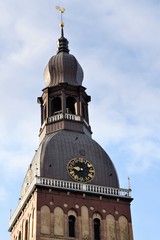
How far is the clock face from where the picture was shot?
69.1m

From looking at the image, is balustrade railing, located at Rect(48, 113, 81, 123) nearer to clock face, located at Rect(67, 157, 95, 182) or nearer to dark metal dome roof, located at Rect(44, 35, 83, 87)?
dark metal dome roof, located at Rect(44, 35, 83, 87)

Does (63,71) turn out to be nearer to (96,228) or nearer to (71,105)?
(71,105)

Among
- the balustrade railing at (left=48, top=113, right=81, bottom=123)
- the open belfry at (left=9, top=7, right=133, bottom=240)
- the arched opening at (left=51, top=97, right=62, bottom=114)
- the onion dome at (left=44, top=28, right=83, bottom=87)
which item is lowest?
the open belfry at (left=9, top=7, right=133, bottom=240)

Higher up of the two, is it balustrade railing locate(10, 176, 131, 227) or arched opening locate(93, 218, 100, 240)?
balustrade railing locate(10, 176, 131, 227)

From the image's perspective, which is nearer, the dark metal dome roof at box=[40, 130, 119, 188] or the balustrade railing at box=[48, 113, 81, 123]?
the dark metal dome roof at box=[40, 130, 119, 188]

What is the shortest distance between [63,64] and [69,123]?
24.9 ft

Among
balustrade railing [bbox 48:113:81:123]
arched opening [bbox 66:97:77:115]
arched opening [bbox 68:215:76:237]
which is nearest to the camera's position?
arched opening [bbox 68:215:76:237]

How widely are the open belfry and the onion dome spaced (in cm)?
436

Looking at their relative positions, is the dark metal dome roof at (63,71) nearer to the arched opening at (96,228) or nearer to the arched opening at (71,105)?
the arched opening at (71,105)

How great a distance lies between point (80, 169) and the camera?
69.7 metres

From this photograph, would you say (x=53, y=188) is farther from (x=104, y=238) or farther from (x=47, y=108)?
(x=47, y=108)

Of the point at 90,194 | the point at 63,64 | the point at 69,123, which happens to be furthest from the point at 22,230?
the point at 63,64

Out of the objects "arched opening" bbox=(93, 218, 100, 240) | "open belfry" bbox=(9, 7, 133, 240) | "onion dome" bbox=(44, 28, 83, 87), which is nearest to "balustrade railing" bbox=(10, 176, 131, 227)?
"open belfry" bbox=(9, 7, 133, 240)

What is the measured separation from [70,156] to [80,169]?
163 centimetres
